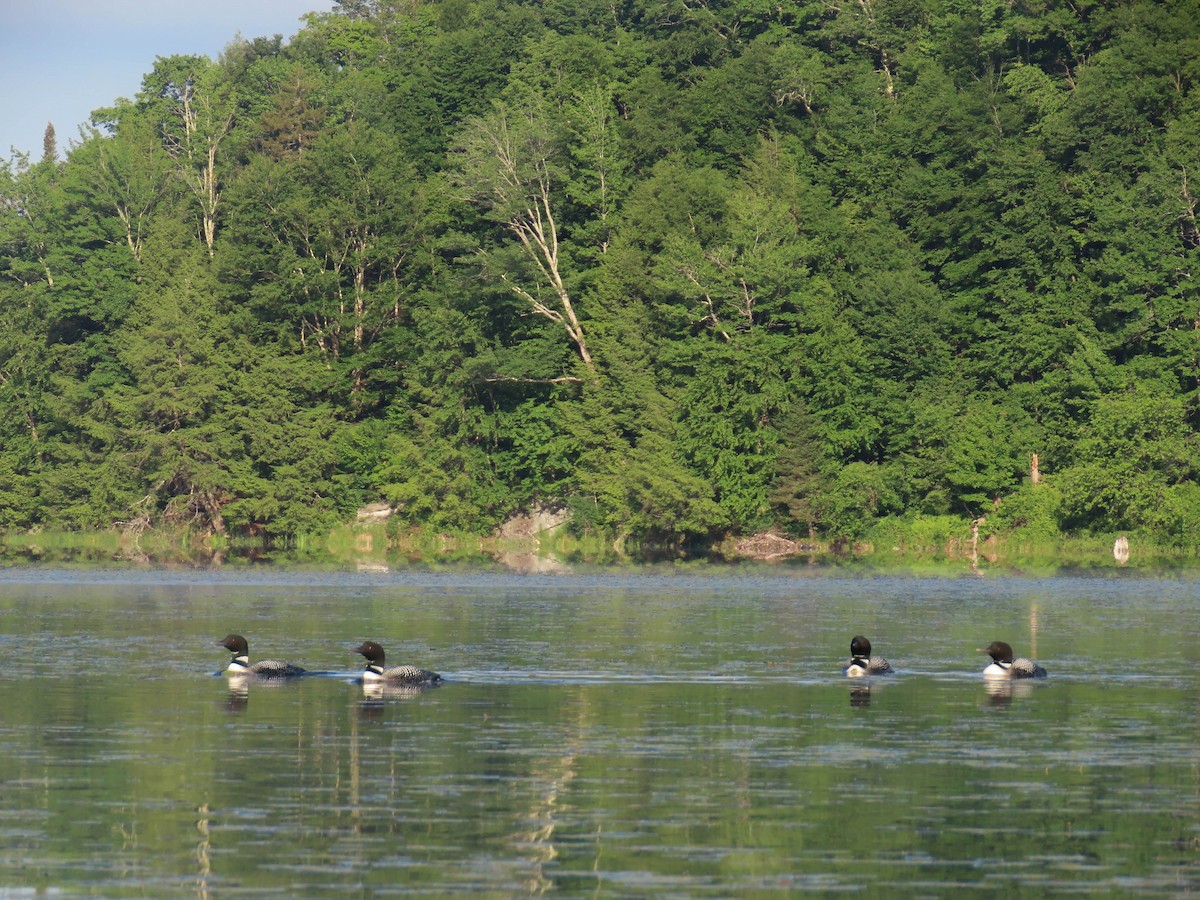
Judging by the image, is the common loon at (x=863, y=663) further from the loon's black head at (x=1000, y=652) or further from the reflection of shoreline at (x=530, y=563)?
the reflection of shoreline at (x=530, y=563)

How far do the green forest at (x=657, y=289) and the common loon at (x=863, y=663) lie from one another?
Result: 163ft

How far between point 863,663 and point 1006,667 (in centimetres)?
241

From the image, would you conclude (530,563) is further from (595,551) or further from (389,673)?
(389,673)

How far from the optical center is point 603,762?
24.4 metres

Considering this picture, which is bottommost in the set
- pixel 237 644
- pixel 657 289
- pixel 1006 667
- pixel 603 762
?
pixel 603 762

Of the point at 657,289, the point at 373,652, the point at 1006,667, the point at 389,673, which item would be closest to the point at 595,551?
the point at 657,289

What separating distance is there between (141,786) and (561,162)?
8473cm

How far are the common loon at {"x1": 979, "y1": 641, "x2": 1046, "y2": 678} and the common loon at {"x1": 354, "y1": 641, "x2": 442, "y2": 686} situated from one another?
9.38 m

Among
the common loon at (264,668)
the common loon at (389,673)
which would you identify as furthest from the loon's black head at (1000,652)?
the common loon at (264,668)

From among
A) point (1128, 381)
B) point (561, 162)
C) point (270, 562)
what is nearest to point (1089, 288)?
point (1128, 381)

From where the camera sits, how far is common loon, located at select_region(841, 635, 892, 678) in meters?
34.4

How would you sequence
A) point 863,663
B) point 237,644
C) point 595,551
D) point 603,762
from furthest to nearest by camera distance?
point 595,551 < point 237,644 < point 863,663 < point 603,762

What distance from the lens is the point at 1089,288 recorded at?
→ 9162cm

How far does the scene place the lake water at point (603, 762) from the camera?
18.1 metres
